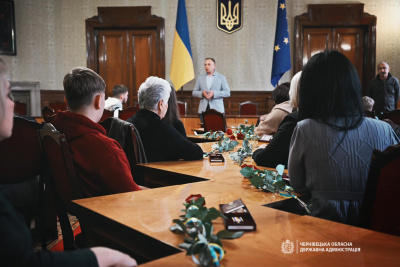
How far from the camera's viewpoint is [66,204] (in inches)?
72.3

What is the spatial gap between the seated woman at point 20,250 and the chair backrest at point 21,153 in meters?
1.48

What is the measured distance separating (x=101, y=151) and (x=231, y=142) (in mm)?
1402

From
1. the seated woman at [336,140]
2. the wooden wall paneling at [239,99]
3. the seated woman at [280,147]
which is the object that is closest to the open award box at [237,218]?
the seated woman at [336,140]

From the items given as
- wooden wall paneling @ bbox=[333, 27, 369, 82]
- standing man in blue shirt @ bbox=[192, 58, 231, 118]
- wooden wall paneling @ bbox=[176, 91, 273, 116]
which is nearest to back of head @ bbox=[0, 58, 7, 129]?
standing man in blue shirt @ bbox=[192, 58, 231, 118]

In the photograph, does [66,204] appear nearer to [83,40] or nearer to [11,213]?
[11,213]

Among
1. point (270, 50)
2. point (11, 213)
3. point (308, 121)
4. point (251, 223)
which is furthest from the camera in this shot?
point (270, 50)

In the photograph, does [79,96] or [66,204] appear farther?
[79,96]

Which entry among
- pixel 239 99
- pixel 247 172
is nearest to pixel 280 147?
pixel 247 172

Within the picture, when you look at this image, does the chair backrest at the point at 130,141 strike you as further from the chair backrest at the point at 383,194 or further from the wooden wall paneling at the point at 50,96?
the wooden wall paneling at the point at 50,96

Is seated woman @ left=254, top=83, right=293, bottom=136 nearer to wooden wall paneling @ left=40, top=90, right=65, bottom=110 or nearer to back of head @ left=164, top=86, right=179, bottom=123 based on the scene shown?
back of head @ left=164, top=86, right=179, bottom=123

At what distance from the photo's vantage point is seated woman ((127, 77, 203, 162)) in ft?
8.64

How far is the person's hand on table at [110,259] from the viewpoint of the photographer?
0.93 meters

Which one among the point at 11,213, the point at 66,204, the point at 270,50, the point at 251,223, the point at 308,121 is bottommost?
the point at 66,204

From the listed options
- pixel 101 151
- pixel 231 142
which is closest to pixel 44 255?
pixel 101 151
